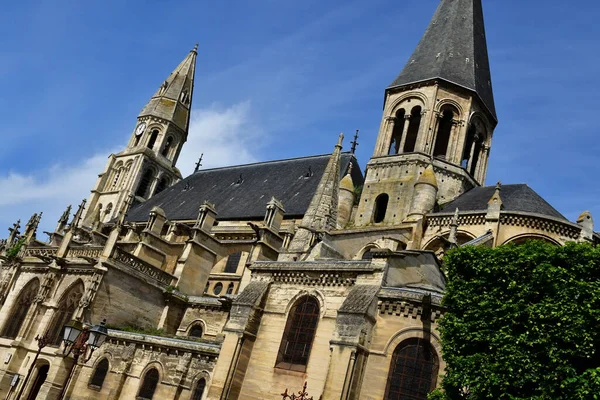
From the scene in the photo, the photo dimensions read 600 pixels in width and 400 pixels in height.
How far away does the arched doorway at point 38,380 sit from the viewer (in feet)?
78.3

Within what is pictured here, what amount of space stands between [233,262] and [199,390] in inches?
443

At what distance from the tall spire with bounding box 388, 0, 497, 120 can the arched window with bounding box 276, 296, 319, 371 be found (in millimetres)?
17622

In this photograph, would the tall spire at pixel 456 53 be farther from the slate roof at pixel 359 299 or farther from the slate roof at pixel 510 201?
the slate roof at pixel 359 299

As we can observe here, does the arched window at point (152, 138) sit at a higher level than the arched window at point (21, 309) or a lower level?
higher

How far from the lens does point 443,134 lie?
31.9 m

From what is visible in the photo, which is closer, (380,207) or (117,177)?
(380,207)

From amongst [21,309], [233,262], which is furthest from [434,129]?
[21,309]

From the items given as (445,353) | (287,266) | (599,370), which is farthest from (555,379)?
(287,266)

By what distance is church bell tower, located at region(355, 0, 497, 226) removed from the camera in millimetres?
29422

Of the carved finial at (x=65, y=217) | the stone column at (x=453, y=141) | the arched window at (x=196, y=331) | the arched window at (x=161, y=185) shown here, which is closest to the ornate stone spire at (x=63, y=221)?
the carved finial at (x=65, y=217)

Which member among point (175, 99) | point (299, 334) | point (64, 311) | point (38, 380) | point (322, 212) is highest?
point (175, 99)

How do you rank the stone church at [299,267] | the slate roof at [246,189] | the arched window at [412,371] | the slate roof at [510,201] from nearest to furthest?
1. the arched window at [412,371]
2. the stone church at [299,267]
3. the slate roof at [510,201]
4. the slate roof at [246,189]

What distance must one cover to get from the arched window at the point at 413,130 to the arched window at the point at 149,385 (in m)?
17.8

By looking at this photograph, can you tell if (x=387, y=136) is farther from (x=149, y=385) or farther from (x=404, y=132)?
(x=149, y=385)
